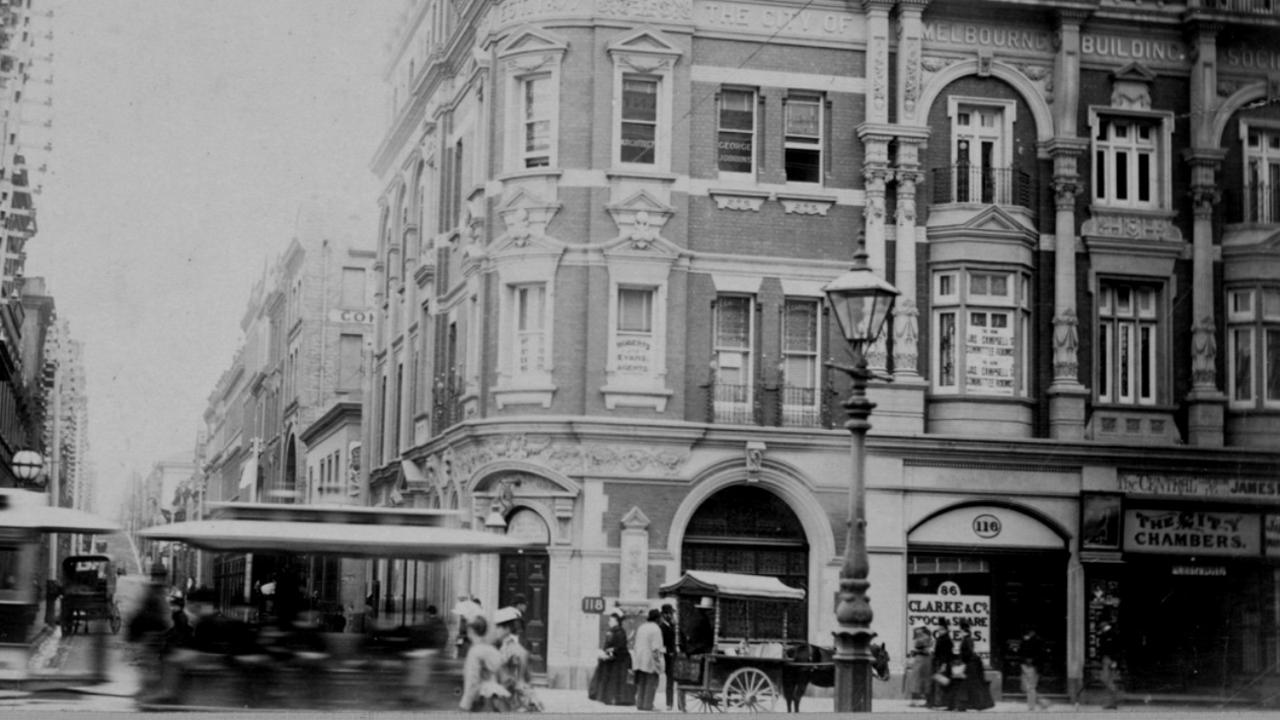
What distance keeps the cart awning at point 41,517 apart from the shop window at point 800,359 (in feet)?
24.4

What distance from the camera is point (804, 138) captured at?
750 inches

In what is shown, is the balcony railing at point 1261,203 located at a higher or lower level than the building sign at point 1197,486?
higher

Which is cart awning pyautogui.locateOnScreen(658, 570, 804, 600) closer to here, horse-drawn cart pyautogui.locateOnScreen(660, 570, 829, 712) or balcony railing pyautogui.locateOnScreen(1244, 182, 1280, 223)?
horse-drawn cart pyautogui.locateOnScreen(660, 570, 829, 712)

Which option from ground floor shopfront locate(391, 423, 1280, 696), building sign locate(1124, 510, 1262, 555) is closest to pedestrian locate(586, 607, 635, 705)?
ground floor shopfront locate(391, 423, 1280, 696)

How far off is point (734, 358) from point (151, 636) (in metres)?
7.81

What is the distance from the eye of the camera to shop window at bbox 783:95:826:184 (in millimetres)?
18859

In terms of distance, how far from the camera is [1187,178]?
17.2m

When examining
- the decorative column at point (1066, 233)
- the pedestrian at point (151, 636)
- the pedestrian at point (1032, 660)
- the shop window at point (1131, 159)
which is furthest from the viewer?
the decorative column at point (1066, 233)

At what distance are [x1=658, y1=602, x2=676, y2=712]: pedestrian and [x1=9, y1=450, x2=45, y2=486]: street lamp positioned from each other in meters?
5.75

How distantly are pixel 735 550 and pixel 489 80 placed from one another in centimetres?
547

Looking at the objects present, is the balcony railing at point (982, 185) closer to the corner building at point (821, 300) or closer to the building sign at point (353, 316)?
the corner building at point (821, 300)

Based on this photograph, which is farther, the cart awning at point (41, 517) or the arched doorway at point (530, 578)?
the arched doorway at point (530, 578)

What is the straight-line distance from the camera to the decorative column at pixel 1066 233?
57.4ft

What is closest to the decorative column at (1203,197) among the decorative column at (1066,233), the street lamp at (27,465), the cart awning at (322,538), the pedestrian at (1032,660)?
the decorative column at (1066,233)
